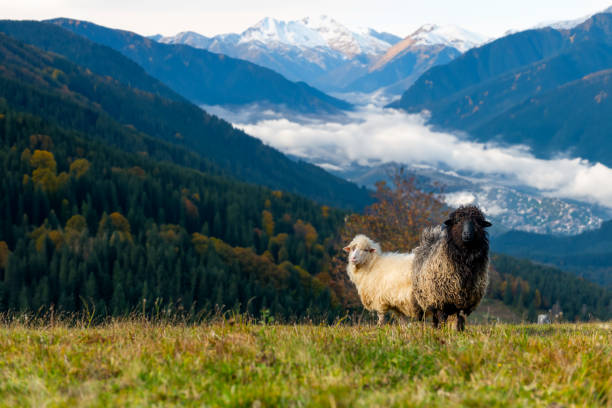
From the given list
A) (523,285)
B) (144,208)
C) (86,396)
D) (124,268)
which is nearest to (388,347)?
(86,396)

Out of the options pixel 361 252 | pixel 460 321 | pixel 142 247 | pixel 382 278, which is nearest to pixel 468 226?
pixel 460 321

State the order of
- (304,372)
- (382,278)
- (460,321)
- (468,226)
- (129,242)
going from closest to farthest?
(304,372), (468,226), (460,321), (382,278), (129,242)

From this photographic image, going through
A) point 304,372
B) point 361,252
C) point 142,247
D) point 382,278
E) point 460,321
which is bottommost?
point 142,247

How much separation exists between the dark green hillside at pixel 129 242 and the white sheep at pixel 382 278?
41.9 meters

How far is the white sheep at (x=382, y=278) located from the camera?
49.5 ft

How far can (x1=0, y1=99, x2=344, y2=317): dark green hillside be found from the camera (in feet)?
335

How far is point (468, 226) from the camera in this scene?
40.5ft

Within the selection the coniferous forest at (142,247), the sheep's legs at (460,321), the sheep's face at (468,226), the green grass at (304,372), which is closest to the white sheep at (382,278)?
the sheep's legs at (460,321)

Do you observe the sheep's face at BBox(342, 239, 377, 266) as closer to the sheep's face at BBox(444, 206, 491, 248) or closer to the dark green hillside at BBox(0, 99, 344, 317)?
the sheep's face at BBox(444, 206, 491, 248)

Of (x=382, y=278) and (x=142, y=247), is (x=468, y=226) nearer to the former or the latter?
(x=382, y=278)

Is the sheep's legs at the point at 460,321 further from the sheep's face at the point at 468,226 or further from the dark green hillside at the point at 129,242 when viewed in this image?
the dark green hillside at the point at 129,242

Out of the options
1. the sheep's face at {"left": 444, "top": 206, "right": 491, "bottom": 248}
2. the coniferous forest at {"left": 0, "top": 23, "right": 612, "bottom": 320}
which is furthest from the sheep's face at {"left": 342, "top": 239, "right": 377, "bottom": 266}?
the coniferous forest at {"left": 0, "top": 23, "right": 612, "bottom": 320}

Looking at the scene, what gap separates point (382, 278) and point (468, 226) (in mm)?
4597

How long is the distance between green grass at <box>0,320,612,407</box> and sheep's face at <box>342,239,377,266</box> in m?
8.63
